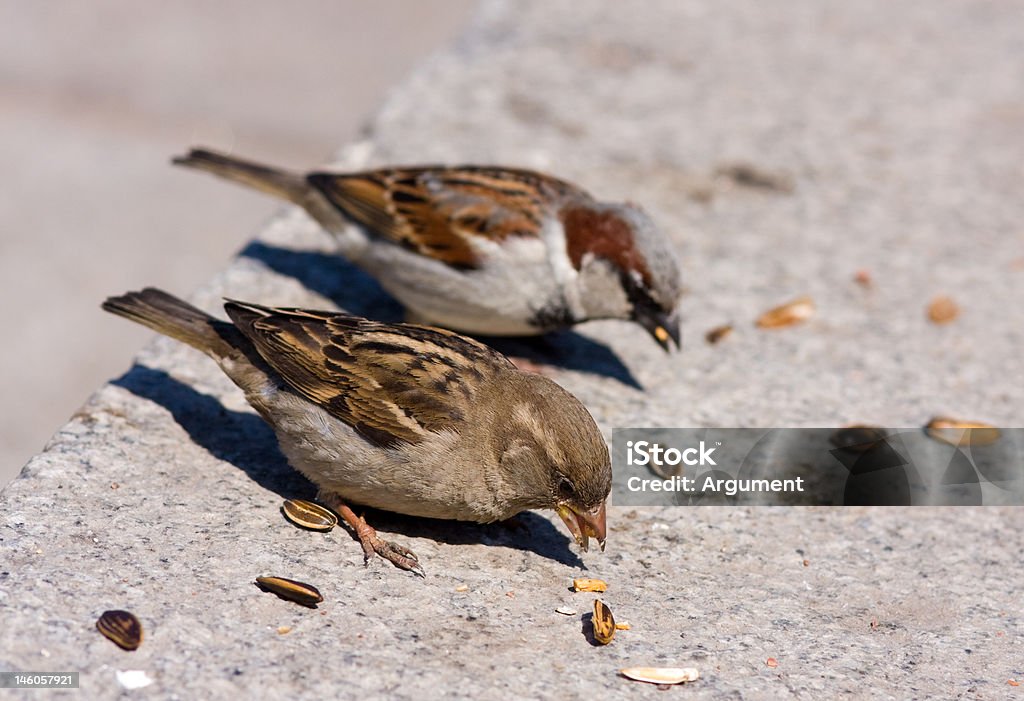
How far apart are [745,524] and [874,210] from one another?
2.43 metres

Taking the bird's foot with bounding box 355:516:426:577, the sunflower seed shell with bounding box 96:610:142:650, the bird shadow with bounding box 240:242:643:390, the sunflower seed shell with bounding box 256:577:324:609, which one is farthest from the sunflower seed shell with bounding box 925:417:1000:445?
the sunflower seed shell with bounding box 96:610:142:650

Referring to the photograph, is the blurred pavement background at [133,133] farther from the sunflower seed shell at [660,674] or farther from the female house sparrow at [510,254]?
the sunflower seed shell at [660,674]

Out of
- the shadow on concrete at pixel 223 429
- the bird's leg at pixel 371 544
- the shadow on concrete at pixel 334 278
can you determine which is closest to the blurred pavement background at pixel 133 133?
the shadow on concrete at pixel 334 278

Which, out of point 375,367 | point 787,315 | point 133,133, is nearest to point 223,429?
point 375,367

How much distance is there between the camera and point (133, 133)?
773 centimetres

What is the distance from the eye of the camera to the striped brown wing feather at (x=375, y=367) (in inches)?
125

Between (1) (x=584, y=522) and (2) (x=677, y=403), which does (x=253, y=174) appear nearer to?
A: (2) (x=677, y=403)

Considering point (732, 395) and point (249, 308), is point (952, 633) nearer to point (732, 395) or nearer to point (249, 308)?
point (732, 395)

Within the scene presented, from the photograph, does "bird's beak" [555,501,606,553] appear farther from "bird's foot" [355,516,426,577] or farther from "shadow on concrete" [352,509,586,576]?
"bird's foot" [355,516,426,577]

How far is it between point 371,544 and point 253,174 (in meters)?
2.08

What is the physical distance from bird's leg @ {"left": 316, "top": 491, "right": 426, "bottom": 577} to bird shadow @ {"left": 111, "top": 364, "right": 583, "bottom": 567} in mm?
114

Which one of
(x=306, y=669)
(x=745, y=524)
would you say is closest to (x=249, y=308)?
(x=306, y=669)

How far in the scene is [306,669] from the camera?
2684 millimetres
